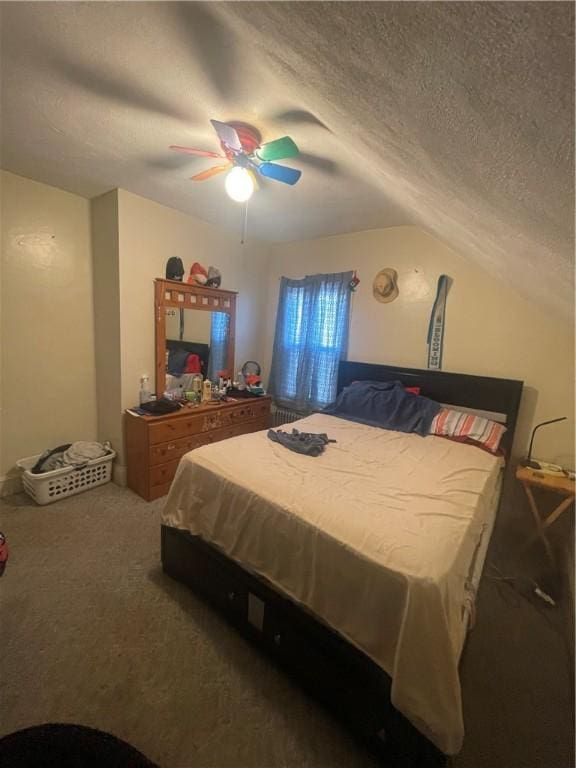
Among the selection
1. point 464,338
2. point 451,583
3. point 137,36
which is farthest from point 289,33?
point 464,338

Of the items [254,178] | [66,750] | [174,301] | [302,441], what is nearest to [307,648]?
[66,750]

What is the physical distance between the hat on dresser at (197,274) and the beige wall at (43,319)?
0.85m

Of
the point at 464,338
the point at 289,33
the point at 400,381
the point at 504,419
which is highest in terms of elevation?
the point at 289,33

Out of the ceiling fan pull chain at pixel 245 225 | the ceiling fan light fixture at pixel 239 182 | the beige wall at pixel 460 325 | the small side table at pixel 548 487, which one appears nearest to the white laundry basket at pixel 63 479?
the ceiling fan light fixture at pixel 239 182

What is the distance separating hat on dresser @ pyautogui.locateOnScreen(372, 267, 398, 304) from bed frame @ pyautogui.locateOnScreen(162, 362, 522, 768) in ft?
8.48

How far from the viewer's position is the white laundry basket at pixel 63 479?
7.96 ft

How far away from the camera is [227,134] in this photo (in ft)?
4.82

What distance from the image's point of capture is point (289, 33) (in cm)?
55

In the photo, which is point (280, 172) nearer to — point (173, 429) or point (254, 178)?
point (254, 178)

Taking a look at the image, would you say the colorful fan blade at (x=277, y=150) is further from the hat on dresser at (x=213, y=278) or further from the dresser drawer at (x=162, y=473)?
the dresser drawer at (x=162, y=473)

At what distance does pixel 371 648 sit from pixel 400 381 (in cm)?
223

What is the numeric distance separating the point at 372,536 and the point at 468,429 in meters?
1.64

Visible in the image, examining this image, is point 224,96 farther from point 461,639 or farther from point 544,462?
point 544,462

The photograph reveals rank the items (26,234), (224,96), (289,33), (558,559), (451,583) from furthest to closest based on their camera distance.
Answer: (26,234) → (558,559) → (224,96) → (451,583) → (289,33)
